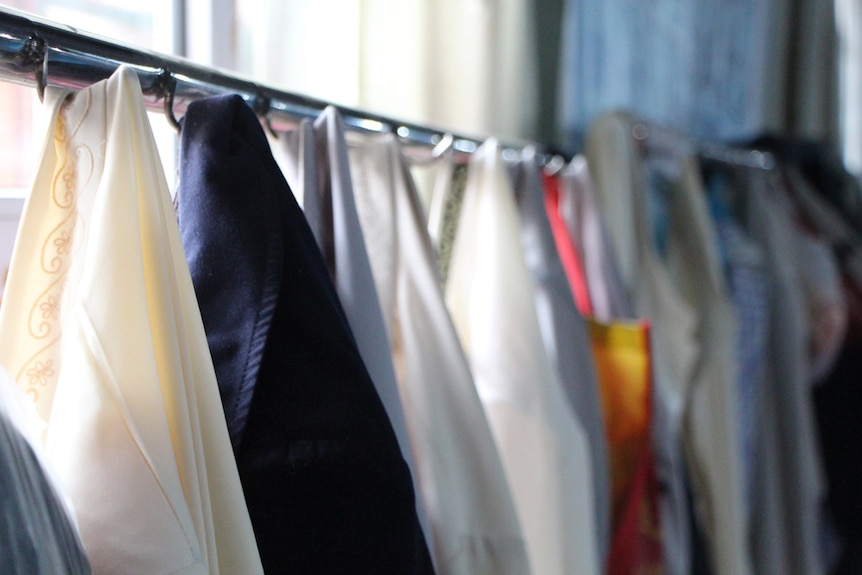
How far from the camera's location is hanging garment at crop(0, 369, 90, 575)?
28 centimetres

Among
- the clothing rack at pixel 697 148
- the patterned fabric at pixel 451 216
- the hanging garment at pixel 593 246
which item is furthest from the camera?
the clothing rack at pixel 697 148

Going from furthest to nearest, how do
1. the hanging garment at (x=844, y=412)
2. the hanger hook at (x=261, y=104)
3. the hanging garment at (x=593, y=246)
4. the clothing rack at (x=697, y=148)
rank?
the hanging garment at (x=844, y=412), the clothing rack at (x=697, y=148), the hanging garment at (x=593, y=246), the hanger hook at (x=261, y=104)

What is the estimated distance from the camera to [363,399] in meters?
0.40

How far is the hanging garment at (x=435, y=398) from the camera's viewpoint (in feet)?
1.69

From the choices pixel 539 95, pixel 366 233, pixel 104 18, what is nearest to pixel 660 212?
pixel 539 95

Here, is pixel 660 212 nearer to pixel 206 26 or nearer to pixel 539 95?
pixel 539 95

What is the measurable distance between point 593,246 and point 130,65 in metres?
0.51

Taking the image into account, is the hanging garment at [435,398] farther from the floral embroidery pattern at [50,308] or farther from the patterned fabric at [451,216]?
the floral embroidery pattern at [50,308]

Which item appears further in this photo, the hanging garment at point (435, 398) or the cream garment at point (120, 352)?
the hanging garment at point (435, 398)

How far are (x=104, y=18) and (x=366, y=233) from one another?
403mm

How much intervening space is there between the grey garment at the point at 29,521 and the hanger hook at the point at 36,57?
0.18 meters

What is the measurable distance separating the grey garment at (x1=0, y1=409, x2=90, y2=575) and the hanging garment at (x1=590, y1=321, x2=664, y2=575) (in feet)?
1.76

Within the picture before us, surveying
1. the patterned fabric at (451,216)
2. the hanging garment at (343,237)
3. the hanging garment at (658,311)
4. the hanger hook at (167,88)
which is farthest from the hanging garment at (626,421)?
the hanger hook at (167,88)

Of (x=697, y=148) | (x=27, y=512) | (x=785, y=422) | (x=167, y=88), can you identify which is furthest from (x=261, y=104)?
(x=785, y=422)
